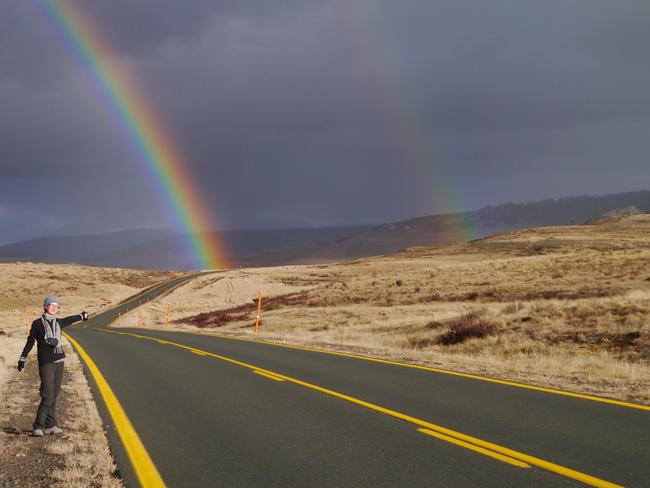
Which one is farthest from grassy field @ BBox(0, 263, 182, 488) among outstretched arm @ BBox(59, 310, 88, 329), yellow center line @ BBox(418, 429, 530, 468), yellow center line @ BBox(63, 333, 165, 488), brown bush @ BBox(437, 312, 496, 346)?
brown bush @ BBox(437, 312, 496, 346)

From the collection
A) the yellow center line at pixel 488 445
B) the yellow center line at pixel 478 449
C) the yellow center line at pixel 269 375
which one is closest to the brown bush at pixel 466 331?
the yellow center line at pixel 269 375

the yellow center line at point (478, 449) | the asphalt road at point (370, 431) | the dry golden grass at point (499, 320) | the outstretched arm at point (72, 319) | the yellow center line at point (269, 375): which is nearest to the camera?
the asphalt road at point (370, 431)

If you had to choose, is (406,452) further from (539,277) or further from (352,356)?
(539,277)

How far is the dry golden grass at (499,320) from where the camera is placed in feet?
46.2

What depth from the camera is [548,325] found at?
19984 mm

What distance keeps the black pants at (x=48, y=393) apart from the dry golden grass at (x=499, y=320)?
8937mm

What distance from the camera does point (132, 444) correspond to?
282 inches

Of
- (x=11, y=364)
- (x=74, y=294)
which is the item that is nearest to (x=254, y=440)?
(x=11, y=364)

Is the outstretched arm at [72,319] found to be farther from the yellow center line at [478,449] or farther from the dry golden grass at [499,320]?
the dry golden grass at [499,320]

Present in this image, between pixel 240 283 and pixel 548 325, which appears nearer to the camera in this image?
pixel 548 325

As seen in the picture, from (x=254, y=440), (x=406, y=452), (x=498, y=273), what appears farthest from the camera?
(x=498, y=273)

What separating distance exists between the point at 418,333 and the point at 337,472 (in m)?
17.8

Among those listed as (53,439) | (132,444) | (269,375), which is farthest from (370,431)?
(269,375)

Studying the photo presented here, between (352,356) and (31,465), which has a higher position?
(31,465)
